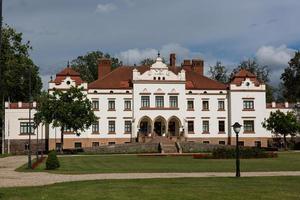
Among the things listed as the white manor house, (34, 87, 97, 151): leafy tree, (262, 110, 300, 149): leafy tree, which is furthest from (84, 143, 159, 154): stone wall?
(262, 110, 300, 149): leafy tree

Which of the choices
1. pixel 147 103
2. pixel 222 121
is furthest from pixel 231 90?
pixel 147 103

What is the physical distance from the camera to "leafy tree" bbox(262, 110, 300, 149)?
62594 millimetres

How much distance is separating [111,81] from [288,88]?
27.1 meters

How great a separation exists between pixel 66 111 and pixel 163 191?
133 ft

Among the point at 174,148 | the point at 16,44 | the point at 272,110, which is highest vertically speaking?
the point at 16,44

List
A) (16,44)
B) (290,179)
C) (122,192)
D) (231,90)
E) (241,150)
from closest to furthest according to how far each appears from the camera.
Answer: (122,192), (290,179), (241,150), (16,44), (231,90)

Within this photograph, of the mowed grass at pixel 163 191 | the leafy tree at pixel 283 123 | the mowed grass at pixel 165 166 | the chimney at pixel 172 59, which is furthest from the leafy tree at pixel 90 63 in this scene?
the mowed grass at pixel 163 191

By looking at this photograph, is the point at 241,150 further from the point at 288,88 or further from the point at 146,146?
the point at 288,88

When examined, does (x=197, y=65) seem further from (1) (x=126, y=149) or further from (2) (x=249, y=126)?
(1) (x=126, y=149)

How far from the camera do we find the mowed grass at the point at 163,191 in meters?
14.4

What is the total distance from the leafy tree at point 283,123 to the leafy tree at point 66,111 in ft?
75.6

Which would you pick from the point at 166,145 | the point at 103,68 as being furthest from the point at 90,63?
the point at 166,145

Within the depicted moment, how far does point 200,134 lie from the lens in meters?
67.6

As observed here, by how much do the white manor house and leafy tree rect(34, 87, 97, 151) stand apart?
767 centimetres
